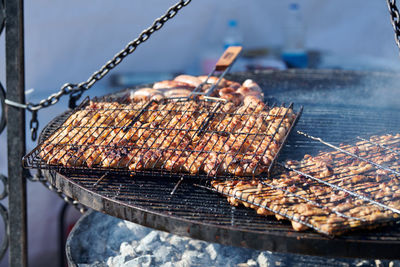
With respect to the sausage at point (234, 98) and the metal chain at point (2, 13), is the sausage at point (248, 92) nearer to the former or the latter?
the sausage at point (234, 98)

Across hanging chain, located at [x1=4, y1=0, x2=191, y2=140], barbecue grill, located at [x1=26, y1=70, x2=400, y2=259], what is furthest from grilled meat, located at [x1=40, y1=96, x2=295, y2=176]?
hanging chain, located at [x1=4, y1=0, x2=191, y2=140]

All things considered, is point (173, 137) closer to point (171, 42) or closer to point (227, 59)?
point (227, 59)

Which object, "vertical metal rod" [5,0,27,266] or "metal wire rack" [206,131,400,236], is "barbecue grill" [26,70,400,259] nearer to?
Result: "metal wire rack" [206,131,400,236]

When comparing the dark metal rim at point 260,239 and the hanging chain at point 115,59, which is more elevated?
the hanging chain at point 115,59

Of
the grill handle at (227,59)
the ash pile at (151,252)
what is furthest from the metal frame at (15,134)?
the grill handle at (227,59)

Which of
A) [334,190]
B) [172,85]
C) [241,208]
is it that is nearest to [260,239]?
[241,208]
